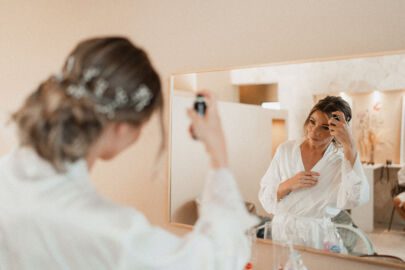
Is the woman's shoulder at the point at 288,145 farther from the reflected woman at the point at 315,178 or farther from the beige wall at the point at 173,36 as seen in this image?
the beige wall at the point at 173,36

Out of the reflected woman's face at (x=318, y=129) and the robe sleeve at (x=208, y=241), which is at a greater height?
the reflected woman's face at (x=318, y=129)

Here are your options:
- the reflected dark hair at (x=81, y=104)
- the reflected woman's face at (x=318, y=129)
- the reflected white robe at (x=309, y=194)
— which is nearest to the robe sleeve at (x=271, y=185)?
the reflected white robe at (x=309, y=194)

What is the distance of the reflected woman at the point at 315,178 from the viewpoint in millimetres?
1349

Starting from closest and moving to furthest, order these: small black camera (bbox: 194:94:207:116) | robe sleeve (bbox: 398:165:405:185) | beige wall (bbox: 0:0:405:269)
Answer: small black camera (bbox: 194:94:207:116) < robe sleeve (bbox: 398:165:405:185) < beige wall (bbox: 0:0:405:269)

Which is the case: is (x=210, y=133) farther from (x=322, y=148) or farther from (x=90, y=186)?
(x=322, y=148)

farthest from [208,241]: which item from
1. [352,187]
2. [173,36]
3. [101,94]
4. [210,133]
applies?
[173,36]

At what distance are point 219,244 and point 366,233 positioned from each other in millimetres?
738

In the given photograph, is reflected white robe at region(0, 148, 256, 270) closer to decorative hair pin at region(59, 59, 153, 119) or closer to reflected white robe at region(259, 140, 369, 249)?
decorative hair pin at region(59, 59, 153, 119)

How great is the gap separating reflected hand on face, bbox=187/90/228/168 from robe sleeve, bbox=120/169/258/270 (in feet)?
0.09

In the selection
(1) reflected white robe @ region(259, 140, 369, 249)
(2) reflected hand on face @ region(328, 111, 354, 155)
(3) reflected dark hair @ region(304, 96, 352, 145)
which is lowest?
(1) reflected white robe @ region(259, 140, 369, 249)

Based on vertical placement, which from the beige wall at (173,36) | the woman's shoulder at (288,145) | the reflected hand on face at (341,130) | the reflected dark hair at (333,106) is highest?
the beige wall at (173,36)

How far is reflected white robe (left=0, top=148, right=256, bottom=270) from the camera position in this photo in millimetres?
725

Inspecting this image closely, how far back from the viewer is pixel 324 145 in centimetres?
139

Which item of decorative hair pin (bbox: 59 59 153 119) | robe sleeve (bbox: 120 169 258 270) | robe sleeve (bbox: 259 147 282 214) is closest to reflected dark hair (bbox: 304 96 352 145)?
robe sleeve (bbox: 259 147 282 214)
